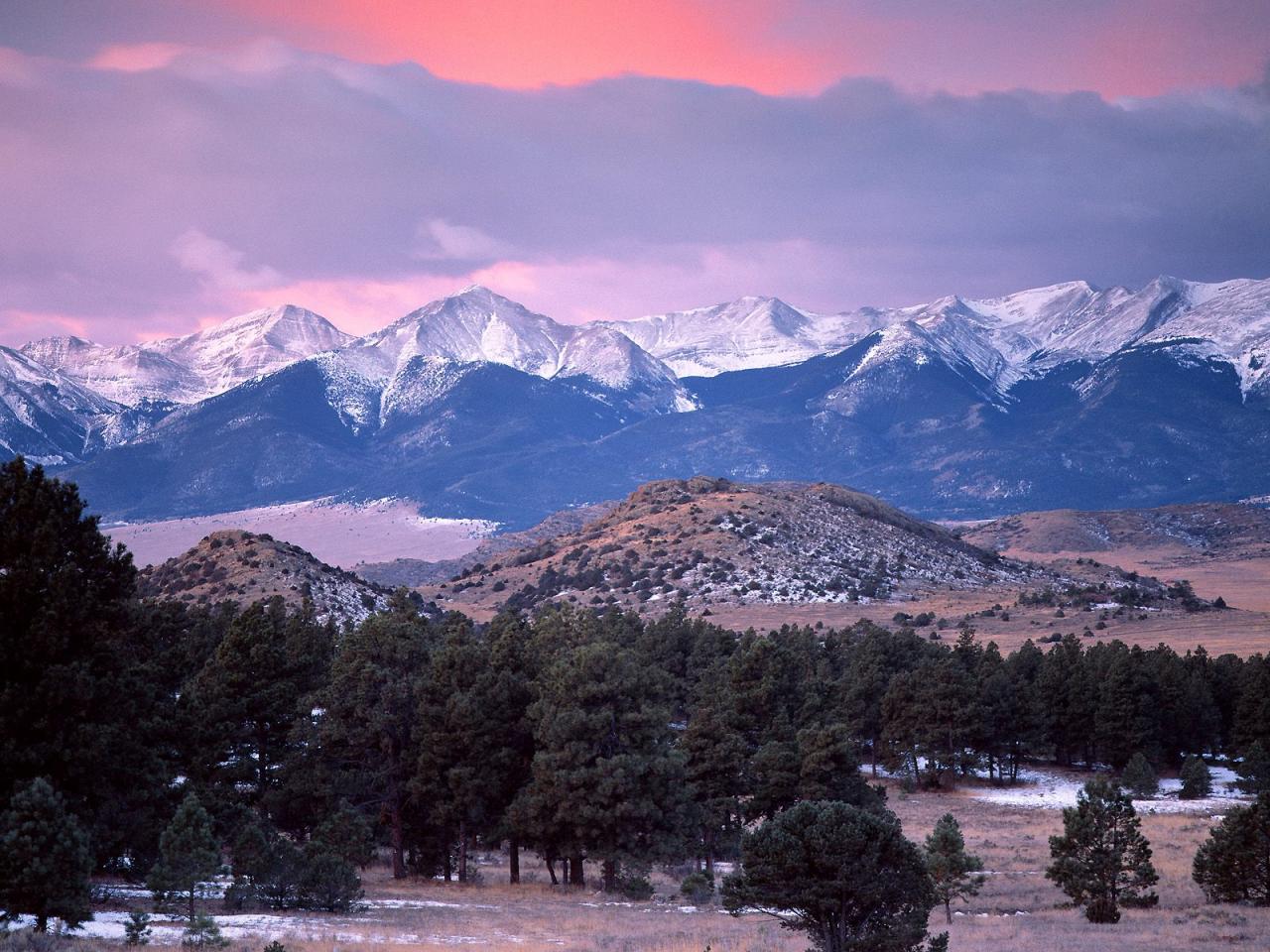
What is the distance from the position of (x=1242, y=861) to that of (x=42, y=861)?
1218 inches

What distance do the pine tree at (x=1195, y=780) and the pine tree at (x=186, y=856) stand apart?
181ft

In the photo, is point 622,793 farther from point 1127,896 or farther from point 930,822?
point 930,822

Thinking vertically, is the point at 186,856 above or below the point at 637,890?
above

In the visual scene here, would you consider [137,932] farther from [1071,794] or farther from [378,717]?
[1071,794]

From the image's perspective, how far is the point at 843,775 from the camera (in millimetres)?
39875

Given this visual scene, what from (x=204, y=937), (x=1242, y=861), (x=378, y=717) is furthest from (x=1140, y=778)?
(x=204, y=937)

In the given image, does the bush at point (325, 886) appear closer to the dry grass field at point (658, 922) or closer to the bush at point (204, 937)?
the dry grass field at point (658, 922)

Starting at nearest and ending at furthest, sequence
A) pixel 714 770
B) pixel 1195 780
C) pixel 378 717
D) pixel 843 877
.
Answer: pixel 843 877 < pixel 378 717 < pixel 714 770 < pixel 1195 780

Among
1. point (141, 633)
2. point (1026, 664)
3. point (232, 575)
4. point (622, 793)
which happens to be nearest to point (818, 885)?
point (622, 793)

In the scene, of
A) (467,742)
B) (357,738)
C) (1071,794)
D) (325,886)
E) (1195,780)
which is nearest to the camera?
(325,886)

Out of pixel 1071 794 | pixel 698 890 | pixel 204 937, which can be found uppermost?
pixel 204 937

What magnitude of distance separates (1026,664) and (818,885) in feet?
202

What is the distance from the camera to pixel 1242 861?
108 ft

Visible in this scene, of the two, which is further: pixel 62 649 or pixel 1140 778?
pixel 1140 778
